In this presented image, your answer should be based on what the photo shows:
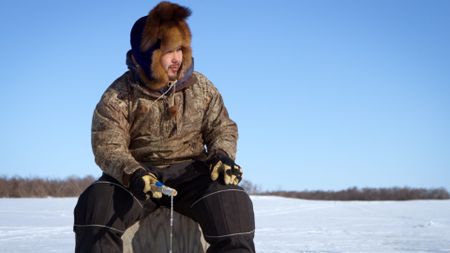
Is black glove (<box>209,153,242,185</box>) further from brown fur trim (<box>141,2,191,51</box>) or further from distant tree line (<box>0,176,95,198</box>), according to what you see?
distant tree line (<box>0,176,95,198</box>)

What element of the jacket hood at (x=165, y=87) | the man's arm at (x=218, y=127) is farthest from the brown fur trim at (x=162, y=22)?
the man's arm at (x=218, y=127)

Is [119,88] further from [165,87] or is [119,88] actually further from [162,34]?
[162,34]

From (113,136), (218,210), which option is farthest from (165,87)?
(218,210)

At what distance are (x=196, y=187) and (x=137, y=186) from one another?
11.5 inches

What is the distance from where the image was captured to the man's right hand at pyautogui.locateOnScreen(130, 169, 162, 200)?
2109 mm

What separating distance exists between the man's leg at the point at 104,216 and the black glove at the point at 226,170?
1.23 ft

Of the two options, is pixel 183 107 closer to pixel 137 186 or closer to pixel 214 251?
pixel 137 186

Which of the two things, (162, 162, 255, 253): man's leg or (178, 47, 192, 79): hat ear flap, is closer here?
(162, 162, 255, 253): man's leg

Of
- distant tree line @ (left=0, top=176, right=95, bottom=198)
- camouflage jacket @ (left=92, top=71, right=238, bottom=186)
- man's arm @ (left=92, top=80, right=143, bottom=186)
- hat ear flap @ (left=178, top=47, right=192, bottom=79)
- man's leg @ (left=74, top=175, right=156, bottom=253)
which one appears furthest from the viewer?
distant tree line @ (left=0, top=176, right=95, bottom=198)

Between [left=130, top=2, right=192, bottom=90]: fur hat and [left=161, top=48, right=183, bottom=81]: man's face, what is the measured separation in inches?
0.8

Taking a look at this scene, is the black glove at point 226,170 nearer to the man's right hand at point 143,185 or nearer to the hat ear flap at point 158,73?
the man's right hand at point 143,185

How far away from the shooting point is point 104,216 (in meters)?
2.14

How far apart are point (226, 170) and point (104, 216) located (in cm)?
54

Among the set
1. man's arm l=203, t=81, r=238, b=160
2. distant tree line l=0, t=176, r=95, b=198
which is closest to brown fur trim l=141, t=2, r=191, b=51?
man's arm l=203, t=81, r=238, b=160
